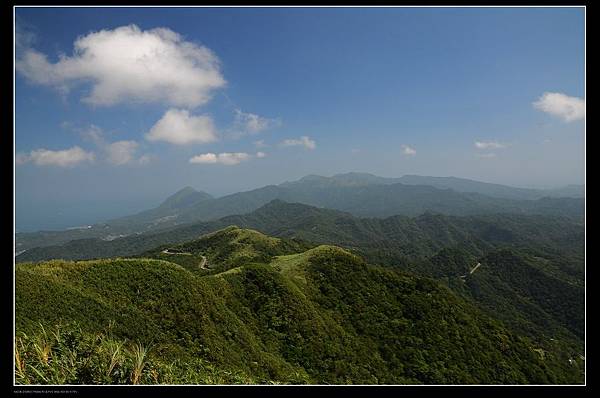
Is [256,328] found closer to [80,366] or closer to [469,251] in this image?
[80,366]

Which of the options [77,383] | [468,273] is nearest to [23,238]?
[468,273]

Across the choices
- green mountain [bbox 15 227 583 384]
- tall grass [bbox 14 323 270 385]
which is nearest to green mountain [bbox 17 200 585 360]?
tall grass [bbox 14 323 270 385]

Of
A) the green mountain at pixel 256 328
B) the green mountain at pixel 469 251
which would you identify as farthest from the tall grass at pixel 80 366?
the green mountain at pixel 469 251

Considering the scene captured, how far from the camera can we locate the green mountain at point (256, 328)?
3459 mm

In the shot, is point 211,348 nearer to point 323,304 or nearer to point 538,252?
point 323,304

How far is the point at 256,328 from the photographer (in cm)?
1335

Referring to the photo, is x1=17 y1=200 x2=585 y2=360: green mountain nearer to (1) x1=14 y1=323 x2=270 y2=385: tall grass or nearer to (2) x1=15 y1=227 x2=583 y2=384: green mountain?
(1) x1=14 y1=323 x2=270 y2=385: tall grass

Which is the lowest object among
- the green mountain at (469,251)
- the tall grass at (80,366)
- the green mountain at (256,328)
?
the green mountain at (469,251)

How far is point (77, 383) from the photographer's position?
2621 mm

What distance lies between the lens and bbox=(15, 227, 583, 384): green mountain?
11.3 ft

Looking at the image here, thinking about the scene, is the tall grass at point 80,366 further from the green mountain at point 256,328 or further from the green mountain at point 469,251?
the green mountain at point 469,251

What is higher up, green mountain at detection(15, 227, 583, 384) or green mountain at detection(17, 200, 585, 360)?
green mountain at detection(15, 227, 583, 384)

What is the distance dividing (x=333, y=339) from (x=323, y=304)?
12.3ft
